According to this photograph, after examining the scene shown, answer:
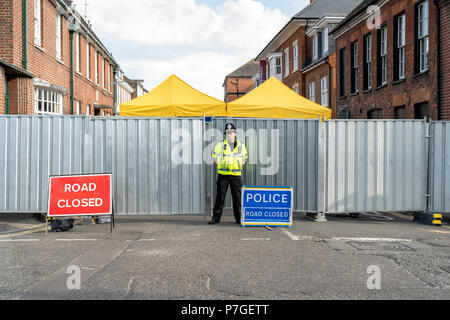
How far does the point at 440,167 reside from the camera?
10.3 m

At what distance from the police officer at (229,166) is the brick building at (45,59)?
315 centimetres

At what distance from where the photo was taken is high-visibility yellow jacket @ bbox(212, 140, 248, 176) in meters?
9.66

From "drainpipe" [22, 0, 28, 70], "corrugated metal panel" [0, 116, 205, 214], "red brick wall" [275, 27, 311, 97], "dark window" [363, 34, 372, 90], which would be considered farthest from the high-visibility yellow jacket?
"red brick wall" [275, 27, 311, 97]

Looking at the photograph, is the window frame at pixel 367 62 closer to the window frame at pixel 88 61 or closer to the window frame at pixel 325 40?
the window frame at pixel 325 40

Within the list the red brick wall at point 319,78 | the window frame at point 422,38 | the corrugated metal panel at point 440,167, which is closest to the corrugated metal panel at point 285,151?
the corrugated metal panel at point 440,167

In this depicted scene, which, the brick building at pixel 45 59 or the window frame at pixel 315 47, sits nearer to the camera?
the brick building at pixel 45 59

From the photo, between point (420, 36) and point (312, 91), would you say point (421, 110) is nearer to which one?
point (420, 36)

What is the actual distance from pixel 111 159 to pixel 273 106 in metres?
4.86

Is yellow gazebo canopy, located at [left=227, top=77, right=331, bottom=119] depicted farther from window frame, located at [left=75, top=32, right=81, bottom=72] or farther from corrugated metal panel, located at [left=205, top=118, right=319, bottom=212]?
window frame, located at [left=75, top=32, right=81, bottom=72]

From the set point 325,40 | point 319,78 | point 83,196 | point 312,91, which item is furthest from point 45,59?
point 312,91

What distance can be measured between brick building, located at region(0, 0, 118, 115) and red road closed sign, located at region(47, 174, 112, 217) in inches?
79.2

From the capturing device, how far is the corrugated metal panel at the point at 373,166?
1023cm

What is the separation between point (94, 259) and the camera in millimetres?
6348
